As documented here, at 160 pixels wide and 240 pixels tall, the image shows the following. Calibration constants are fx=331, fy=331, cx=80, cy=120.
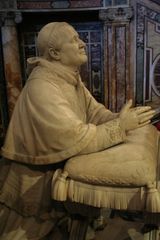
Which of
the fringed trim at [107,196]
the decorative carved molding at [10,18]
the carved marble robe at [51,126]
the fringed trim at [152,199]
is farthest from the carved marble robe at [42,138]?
the decorative carved molding at [10,18]

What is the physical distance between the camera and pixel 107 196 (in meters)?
1.44

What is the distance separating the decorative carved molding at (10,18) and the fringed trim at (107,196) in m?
2.47

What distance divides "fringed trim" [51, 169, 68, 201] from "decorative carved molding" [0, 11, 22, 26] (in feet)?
7.98

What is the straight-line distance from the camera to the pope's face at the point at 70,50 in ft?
5.58

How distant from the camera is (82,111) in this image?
75.2 inches

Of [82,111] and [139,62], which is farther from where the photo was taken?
[139,62]

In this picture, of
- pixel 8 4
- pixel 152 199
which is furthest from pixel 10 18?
pixel 152 199

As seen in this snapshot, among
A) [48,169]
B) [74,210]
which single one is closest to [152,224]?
[74,210]

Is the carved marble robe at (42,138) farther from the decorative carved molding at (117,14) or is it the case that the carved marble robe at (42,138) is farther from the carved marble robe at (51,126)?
the decorative carved molding at (117,14)

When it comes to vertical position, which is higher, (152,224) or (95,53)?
(95,53)

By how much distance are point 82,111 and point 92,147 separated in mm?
418

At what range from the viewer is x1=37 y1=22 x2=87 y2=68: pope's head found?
1695 mm

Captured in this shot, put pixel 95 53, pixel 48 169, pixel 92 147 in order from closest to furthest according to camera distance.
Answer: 1. pixel 92 147
2. pixel 48 169
3. pixel 95 53

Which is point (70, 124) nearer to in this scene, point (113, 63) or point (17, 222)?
point (17, 222)
